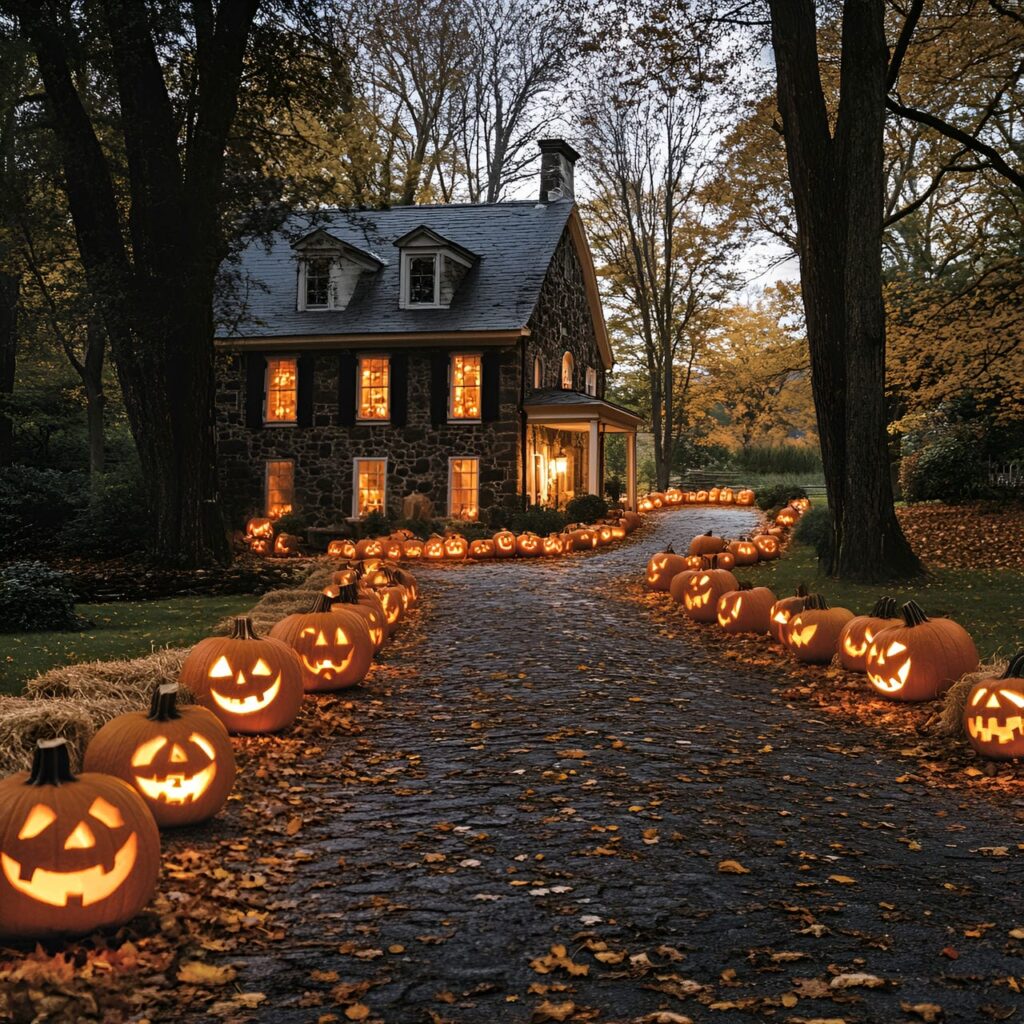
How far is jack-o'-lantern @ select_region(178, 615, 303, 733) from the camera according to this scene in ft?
20.1

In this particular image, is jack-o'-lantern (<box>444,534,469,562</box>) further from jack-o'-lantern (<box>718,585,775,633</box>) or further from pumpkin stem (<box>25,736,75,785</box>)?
pumpkin stem (<box>25,736,75,785</box>)

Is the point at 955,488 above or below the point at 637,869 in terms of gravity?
above

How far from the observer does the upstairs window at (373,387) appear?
82.2 feet

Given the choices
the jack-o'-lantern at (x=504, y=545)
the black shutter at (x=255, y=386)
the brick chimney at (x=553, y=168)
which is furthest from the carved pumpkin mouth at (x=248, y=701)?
the brick chimney at (x=553, y=168)

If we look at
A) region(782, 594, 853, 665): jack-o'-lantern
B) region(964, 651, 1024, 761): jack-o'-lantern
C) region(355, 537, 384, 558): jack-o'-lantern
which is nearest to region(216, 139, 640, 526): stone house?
region(355, 537, 384, 558): jack-o'-lantern

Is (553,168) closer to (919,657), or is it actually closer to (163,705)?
(919,657)

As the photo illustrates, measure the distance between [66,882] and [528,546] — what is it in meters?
16.6

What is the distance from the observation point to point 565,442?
2941 cm

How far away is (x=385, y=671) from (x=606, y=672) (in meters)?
1.89

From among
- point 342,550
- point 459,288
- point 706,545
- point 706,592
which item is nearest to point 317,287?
point 459,288

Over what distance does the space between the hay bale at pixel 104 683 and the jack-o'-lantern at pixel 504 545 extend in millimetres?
13897

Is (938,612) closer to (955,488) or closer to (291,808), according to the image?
Answer: (291,808)

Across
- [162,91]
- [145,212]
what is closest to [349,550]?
[145,212]

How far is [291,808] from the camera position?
5059 mm
